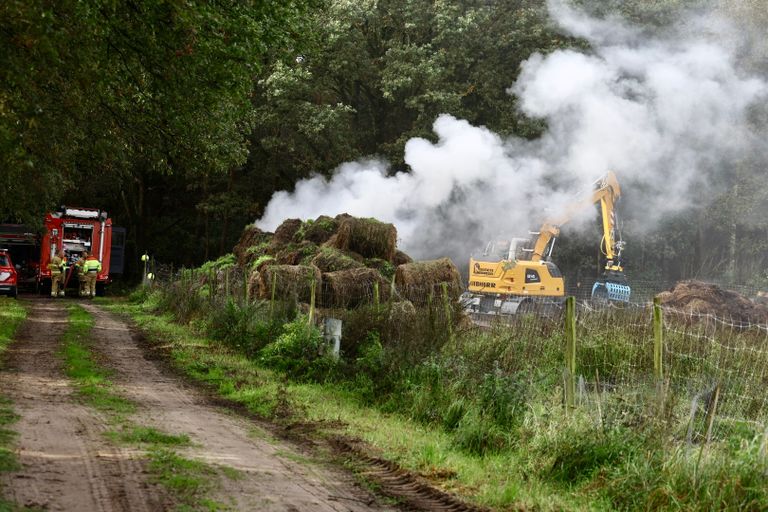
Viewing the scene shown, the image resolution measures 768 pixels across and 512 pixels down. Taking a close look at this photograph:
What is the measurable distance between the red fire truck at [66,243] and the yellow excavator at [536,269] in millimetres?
15776

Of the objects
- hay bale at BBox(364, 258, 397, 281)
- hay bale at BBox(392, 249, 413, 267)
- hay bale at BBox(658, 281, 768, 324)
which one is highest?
hay bale at BBox(392, 249, 413, 267)

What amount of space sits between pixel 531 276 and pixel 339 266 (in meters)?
9.30

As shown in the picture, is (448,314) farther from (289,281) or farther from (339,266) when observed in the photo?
(339,266)

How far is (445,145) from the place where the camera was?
1282 inches

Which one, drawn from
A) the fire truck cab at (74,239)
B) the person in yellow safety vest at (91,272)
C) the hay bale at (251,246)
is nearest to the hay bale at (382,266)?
the hay bale at (251,246)

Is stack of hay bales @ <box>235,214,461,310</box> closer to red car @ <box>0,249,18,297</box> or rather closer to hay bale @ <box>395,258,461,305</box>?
hay bale @ <box>395,258,461,305</box>

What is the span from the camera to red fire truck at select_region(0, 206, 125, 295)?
112 feet

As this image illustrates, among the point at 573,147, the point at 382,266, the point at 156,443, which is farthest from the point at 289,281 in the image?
the point at 573,147

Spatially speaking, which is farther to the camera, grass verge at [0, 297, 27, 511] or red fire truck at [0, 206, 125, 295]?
red fire truck at [0, 206, 125, 295]

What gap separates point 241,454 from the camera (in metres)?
8.70

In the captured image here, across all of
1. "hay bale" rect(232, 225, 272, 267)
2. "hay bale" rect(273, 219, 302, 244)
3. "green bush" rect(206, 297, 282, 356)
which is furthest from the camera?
"hay bale" rect(232, 225, 272, 267)

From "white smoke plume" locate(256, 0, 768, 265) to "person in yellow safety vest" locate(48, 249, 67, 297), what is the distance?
7786mm

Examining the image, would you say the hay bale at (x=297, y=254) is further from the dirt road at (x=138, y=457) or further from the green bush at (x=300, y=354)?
the dirt road at (x=138, y=457)

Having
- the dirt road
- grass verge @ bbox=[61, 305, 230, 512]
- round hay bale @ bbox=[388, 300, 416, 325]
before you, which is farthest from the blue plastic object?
grass verge @ bbox=[61, 305, 230, 512]
